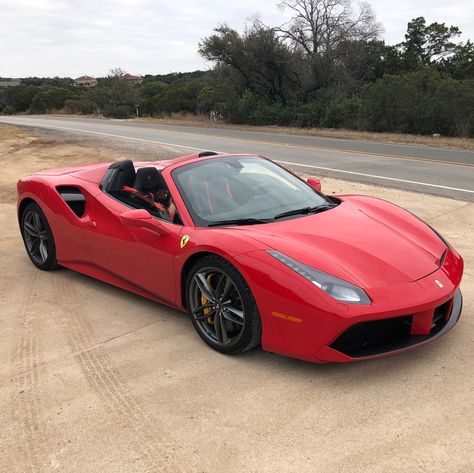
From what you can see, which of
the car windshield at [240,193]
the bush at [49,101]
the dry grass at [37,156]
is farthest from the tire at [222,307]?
the bush at [49,101]

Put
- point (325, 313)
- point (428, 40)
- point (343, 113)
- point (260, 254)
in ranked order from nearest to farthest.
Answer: point (325, 313) → point (260, 254) → point (343, 113) → point (428, 40)

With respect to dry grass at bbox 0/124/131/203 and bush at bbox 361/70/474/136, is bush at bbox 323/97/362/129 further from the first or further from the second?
dry grass at bbox 0/124/131/203

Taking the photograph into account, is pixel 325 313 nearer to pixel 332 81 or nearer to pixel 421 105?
pixel 421 105

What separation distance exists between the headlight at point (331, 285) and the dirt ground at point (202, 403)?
1.74 feet

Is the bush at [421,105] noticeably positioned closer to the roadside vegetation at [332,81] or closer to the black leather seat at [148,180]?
the roadside vegetation at [332,81]

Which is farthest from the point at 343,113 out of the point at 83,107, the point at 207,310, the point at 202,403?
the point at 83,107

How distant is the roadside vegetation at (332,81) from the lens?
24.6 meters

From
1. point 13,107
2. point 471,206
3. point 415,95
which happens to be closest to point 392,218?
point 471,206

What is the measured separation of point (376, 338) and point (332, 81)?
114 ft

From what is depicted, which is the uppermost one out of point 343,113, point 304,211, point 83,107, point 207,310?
point 83,107

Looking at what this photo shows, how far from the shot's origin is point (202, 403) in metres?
2.85

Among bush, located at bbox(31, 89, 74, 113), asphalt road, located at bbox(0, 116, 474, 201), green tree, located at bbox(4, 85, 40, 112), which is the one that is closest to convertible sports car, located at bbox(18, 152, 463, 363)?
asphalt road, located at bbox(0, 116, 474, 201)

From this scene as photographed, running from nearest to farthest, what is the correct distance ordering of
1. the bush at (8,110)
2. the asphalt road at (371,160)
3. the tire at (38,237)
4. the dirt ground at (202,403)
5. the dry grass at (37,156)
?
the dirt ground at (202,403), the tire at (38,237), the asphalt road at (371,160), the dry grass at (37,156), the bush at (8,110)

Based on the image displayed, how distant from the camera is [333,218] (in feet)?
12.2
